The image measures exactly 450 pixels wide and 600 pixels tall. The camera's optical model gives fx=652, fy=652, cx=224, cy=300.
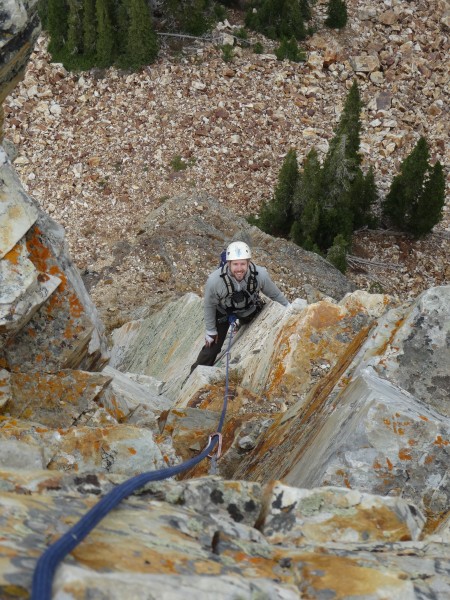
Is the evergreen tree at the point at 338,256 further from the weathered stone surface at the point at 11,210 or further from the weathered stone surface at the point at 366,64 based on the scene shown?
the weathered stone surface at the point at 11,210

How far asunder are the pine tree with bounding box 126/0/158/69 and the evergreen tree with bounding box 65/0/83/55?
198 cm

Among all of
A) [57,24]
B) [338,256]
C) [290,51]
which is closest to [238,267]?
[338,256]

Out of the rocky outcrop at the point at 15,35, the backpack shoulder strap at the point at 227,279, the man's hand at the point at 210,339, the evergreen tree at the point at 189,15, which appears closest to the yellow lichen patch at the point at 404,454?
the backpack shoulder strap at the point at 227,279

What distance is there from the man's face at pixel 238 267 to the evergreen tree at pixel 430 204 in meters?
14.6

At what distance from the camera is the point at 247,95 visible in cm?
2505

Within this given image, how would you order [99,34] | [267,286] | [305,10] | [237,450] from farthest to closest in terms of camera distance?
[305,10]
[99,34]
[267,286]
[237,450]

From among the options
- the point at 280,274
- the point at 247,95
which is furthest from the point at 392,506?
the point at 247,95

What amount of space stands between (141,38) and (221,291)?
731 inches

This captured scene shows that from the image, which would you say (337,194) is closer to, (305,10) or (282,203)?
(282,203)

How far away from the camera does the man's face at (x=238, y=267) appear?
823cm

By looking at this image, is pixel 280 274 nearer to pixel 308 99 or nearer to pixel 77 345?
pixel 77 345

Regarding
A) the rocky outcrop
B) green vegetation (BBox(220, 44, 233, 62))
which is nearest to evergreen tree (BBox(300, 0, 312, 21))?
green vegetation (BBox(220, 44, 233, 62))

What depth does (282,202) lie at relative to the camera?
20656mm

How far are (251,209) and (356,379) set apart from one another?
57.6 ft
